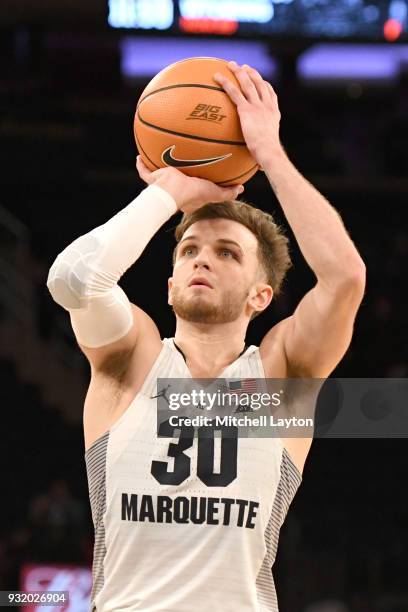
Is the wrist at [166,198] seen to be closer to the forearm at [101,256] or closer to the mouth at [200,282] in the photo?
the forearm at [101,256]

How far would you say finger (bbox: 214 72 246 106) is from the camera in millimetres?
3539

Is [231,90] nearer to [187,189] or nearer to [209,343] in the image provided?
[187,189]

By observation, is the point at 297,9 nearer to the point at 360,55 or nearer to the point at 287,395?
the point at 360,55

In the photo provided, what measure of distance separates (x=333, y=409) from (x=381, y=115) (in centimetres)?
1142

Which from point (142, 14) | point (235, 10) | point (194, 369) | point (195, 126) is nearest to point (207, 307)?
point (194, 369)

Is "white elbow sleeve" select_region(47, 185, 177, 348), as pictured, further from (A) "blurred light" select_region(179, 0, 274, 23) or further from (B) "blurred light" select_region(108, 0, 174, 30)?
(A) "blurred light" select_region(179, 0, 274, 23)

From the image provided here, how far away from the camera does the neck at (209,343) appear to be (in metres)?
3.65

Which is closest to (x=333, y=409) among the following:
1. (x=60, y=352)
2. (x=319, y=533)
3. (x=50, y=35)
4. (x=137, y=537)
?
(x=137, y=537)

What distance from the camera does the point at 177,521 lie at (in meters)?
3.34

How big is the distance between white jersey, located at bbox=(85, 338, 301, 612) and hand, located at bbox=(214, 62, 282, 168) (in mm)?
896

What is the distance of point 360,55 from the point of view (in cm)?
1346

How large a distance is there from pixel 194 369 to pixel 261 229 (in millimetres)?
604

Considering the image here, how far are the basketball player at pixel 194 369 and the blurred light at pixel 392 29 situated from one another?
5.45 m

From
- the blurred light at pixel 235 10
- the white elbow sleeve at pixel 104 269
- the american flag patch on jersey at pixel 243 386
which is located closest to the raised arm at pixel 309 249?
the american flag patch on jersey at pixel 243 386
